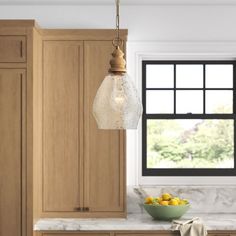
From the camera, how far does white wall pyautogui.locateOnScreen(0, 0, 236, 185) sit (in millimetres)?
4680

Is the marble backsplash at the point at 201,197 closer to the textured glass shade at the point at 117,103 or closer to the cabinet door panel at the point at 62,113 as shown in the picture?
the cabinet door panel at the point at 62,113

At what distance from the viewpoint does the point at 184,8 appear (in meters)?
4.72

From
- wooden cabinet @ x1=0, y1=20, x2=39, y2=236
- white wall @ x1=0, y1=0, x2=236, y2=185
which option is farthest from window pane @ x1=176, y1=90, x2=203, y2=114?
wooden cabinet @ x1=0, y1=20, x2=39, y2=236

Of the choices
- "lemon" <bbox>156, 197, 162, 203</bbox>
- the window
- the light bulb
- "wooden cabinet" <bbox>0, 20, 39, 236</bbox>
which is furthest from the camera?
the window

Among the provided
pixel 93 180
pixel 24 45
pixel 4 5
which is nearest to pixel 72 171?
pixel 93 180

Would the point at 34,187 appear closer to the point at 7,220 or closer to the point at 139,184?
the point at 7,220

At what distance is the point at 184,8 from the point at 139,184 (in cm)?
159

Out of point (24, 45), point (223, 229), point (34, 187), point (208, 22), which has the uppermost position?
point (208, 22)

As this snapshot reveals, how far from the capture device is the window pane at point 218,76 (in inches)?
192

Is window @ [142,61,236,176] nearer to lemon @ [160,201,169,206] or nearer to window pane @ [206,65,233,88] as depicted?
window pane @ [206,65,233,88]

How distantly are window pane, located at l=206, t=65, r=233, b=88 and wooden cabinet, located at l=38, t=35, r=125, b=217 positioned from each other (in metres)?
1.04

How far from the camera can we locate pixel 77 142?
436cm

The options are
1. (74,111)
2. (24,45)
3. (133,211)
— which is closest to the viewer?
(24,45)

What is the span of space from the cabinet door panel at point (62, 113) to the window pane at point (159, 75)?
31.3 inches
